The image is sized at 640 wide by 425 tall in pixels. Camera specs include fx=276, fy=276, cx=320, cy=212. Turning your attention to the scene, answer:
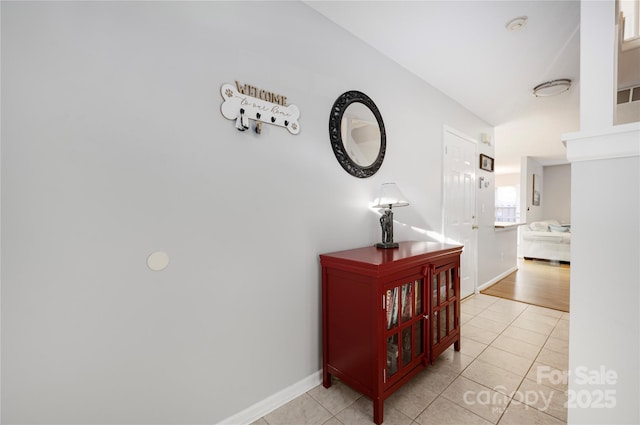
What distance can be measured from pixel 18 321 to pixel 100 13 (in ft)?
3.83

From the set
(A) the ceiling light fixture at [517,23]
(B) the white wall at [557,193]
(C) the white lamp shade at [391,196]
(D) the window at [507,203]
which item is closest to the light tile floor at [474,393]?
(C) the white lamp shade at [391,196]

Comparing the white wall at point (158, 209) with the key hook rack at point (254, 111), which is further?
the key hook rack at point (254, 111)

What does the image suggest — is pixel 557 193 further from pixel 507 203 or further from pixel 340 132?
pixel 340 132

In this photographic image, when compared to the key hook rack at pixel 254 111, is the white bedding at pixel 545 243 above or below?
below

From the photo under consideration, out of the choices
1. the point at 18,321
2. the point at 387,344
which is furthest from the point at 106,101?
the point at 387,344

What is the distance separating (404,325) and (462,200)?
232cm

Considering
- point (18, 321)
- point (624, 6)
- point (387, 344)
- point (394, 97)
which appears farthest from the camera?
point (394, 97)

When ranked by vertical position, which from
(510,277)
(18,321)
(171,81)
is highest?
(171,81)

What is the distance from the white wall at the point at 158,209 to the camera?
3.14 ft

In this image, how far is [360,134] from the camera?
2.09 meters

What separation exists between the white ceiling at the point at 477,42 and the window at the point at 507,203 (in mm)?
7174

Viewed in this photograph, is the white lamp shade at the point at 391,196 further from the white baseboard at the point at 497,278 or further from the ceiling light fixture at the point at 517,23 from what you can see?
the white baseboard at the point at 497,278

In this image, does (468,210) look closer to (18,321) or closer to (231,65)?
(231,65)

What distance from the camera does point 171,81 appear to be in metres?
1.25
